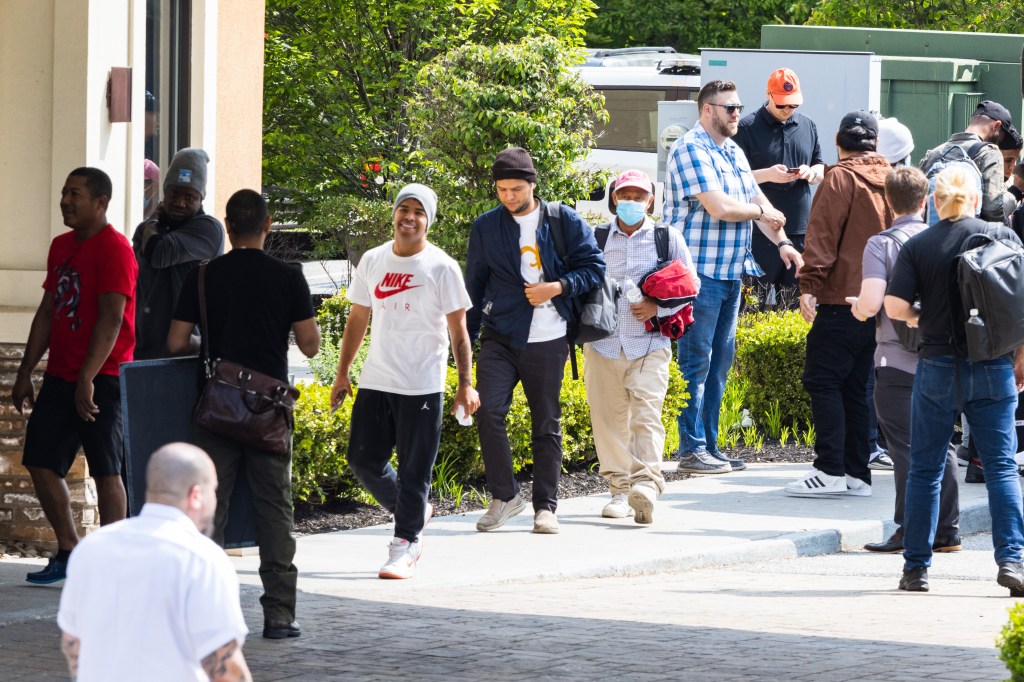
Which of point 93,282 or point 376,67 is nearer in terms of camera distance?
point 93,282

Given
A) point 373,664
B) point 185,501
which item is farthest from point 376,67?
point 185,501

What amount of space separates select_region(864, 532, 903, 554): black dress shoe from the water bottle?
6.19 ft

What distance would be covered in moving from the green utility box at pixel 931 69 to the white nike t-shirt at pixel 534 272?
12.7 metres

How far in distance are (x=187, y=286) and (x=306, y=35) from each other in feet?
48.4

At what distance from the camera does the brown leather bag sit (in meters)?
6.51

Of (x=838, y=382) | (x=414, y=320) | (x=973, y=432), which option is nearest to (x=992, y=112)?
(x=838, y=382)

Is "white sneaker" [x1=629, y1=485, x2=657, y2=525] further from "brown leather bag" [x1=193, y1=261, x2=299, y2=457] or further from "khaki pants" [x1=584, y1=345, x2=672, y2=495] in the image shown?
"brown leather bag" [x1=193, y1=261, x2=299, y2=457]

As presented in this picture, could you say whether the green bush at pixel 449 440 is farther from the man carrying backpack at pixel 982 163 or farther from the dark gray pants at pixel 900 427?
the dark gray pants at pixel 900 427

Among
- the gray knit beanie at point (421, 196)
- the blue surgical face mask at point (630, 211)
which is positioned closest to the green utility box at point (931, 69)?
the blue surgical face mask at point (630, 211)

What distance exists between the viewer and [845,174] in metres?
9.60

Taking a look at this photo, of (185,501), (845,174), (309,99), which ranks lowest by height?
(185,501)

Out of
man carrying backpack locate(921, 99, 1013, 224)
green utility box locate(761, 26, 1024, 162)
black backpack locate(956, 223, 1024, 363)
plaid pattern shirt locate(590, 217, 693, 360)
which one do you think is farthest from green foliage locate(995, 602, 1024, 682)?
green utility box locate(761, 26, 1024, 162)

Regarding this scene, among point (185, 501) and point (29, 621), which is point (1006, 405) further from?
point (185, 501)

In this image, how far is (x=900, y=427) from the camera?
338 inches
